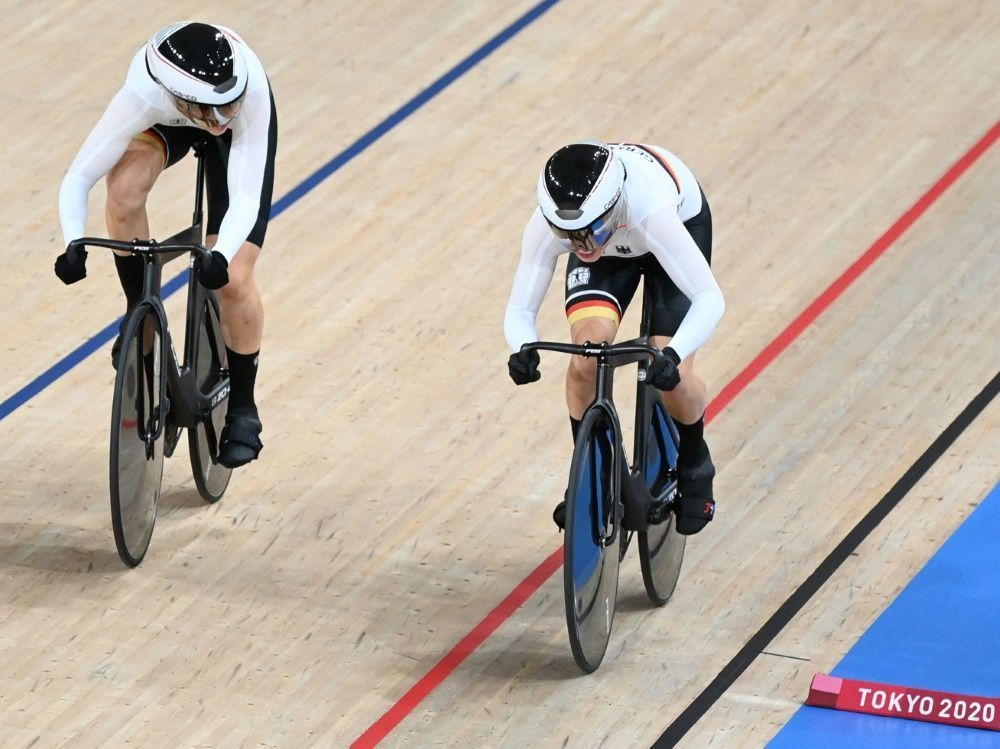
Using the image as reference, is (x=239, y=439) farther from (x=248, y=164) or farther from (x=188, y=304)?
(x=248, y=164)

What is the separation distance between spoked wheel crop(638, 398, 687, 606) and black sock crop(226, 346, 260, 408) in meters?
1.11

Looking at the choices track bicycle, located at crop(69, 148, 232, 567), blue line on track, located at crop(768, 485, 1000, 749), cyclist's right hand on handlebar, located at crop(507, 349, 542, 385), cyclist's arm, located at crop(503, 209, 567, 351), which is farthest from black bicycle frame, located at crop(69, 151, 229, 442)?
blue line on track, located at crop(768, 485, 1000, 749)

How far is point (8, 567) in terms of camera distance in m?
5.02

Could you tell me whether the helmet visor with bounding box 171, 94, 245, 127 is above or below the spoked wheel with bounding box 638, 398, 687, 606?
above

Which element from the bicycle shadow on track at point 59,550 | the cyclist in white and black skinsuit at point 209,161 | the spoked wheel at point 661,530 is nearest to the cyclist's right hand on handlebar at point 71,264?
the cyclist in white and black skinsuit at point 209,161

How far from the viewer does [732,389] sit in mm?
5922

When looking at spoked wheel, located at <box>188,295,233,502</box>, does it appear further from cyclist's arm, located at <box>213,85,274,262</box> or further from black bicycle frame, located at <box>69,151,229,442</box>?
cyclist's arm, located at <box>213,85,274,262</box>

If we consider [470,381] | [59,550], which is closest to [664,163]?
[470,381]

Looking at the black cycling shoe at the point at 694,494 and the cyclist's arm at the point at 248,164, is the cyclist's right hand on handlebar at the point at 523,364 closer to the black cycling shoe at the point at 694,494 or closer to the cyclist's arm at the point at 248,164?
the black cycling shoe at the point at 694,494

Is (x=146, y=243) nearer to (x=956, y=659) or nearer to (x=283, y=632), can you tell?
(x=283, y=632)

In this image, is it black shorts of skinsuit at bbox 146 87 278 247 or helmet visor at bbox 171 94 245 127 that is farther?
black shorts of skinsuit at bbox 146 87 278 247

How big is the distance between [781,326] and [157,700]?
2.59 m

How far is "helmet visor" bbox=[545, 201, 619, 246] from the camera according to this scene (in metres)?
4.24

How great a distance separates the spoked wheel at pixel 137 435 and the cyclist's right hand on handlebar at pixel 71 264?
17 centimetres
